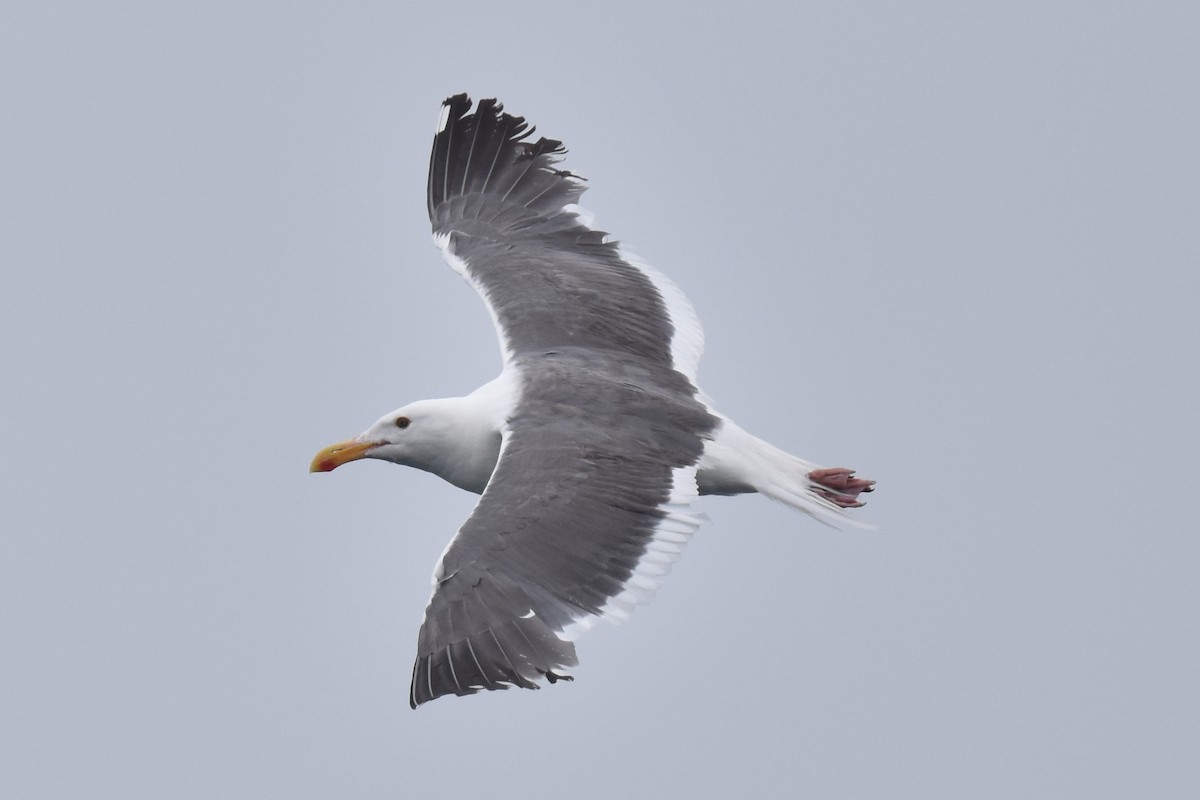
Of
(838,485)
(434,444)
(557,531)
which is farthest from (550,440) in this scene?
(838,485)

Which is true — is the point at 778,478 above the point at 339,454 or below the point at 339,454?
above

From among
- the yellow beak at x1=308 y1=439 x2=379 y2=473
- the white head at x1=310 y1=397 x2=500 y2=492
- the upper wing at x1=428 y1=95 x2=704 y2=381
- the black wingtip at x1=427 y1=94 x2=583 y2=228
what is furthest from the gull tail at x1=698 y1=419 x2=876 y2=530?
the black wingtip at x1=427 y1=94 x2=583 y2=228

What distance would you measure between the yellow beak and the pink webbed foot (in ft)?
8.18

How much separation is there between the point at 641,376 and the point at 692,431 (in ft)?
2.02

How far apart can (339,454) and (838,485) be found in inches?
110

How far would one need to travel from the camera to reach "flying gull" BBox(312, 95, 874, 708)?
29.3ft

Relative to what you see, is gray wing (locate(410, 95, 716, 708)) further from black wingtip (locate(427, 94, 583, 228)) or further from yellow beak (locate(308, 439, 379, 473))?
yellow beak (locate(308, 439, 379, 473))

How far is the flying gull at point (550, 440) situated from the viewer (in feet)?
29.3

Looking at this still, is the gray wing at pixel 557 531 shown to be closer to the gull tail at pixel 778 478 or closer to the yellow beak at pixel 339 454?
the gull tail at pixel 778 478

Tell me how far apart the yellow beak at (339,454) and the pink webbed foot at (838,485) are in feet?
8.18

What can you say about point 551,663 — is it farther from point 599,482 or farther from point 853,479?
point 853,479

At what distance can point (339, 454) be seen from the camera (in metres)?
10.7

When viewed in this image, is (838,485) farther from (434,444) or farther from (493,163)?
(493,163)

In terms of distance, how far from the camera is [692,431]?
10180mm
